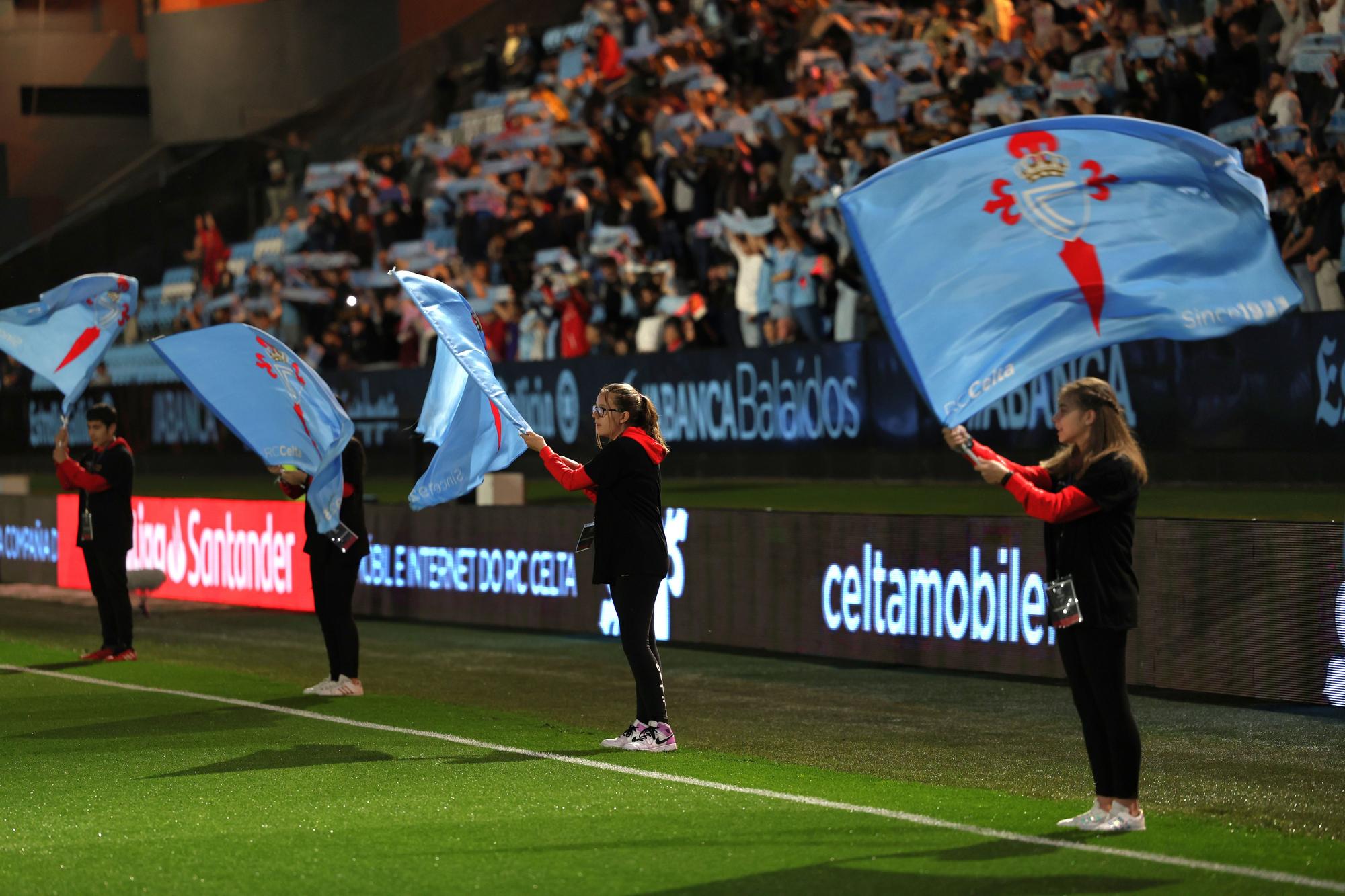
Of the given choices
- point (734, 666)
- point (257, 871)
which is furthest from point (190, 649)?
point (257, 871)

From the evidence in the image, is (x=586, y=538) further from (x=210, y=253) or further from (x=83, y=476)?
(x=210, y=253)

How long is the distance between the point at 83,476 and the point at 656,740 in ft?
20.3

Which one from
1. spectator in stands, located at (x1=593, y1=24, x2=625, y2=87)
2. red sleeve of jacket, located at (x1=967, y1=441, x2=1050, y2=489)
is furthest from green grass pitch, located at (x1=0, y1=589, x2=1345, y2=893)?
spectator in stands, located at (x1=593, y1=24, x2=625, y2=87)

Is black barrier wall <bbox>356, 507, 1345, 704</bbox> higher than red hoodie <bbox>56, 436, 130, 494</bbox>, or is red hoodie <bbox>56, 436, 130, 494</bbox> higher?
red hoodie <bbox>56, 436, 130, 494</bbox>

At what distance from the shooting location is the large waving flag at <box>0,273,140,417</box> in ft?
47.8

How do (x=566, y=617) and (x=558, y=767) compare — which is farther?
(x=566, y=617)

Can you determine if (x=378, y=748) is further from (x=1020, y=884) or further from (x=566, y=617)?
(x=566, y=617)

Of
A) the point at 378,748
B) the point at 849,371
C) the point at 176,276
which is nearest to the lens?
the point at 378,748

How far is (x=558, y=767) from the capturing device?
30.5 ft

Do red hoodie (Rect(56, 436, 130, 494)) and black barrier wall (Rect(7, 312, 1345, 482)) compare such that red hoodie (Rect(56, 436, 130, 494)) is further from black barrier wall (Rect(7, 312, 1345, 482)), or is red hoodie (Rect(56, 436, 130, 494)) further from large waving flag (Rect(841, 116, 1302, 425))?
large waving flag (Rect(841, 116, 1302, 425))

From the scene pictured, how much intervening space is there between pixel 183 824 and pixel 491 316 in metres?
18.0

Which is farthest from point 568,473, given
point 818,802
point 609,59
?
point 609,59

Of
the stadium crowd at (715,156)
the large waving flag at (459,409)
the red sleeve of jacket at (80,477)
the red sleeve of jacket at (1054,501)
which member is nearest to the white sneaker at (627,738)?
the large waving flag at (459,409)

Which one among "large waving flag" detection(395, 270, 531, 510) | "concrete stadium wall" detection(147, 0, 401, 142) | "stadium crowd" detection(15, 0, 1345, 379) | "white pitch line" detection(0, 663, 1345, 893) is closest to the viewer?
"white pitch line" detection(0, 663, 1345, 893)
